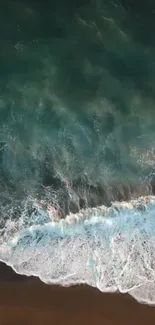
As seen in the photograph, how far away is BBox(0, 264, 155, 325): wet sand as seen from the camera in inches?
107

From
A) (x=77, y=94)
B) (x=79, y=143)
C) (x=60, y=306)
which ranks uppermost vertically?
(x=77, y=94)

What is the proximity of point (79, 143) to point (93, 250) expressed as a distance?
788mm

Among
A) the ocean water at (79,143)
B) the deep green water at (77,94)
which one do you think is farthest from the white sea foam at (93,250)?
the deep green water at (77,94)

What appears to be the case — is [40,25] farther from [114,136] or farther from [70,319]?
[70,319]

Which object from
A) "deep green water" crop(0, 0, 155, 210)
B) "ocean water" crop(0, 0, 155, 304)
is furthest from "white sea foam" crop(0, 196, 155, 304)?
"deep green water" crop(0, 0, 155, 210)

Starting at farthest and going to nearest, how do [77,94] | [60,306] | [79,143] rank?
1. [77,94]
2. [79,143]
3. [60,306]

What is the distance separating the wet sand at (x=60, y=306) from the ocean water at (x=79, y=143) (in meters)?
0.08

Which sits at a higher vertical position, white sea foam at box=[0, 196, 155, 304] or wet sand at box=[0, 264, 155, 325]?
white sea foam at box=[0, 196, 155, 304]

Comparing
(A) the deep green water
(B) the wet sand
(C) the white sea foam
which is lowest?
(B) the wet sand

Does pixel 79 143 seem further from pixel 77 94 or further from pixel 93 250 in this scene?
pixel 93 250

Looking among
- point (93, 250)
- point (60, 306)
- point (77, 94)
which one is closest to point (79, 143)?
point (77, 94)

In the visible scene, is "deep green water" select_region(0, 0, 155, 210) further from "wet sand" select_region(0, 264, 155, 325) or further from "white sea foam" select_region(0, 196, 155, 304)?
"wet sand" select_region(0, 264, 155, 325)

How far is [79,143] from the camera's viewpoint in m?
3.06

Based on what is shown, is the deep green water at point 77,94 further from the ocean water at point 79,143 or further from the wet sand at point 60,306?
the wet sand at point 60,306
